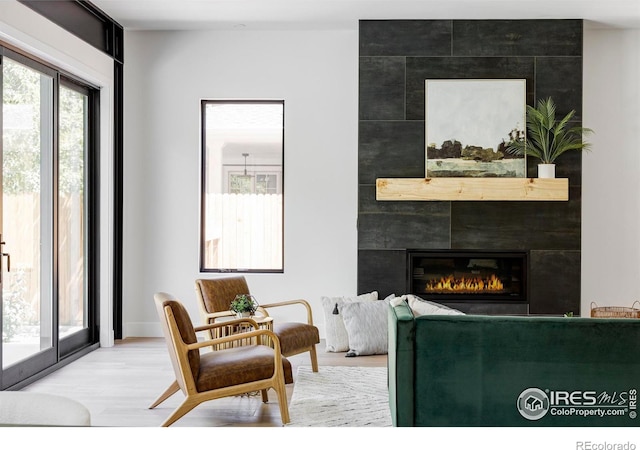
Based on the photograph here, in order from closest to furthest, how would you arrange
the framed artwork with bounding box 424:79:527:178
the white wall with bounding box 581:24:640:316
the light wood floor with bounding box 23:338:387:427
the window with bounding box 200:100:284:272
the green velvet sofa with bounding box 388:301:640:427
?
the green velvet sofa with bounding box 388:301:640:427, the light wood floor with bounding box 23:338:387:427, the framed artwork with bounding box 424:79:527:178, the white wall with bounding box 581:24:640:316, the window with bounding box 200:100:284:272

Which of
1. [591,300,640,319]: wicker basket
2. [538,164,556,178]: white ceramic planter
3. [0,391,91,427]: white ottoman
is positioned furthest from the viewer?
[538,164,556,178]: white ceramic planter

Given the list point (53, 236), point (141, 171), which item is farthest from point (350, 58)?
point (53, 236)

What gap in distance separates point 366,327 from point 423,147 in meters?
1.75

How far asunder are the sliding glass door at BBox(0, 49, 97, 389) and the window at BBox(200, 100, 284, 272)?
114cm

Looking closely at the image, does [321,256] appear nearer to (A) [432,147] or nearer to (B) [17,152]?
(A) [432,147]

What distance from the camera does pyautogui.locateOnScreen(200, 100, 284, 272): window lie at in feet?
21.2

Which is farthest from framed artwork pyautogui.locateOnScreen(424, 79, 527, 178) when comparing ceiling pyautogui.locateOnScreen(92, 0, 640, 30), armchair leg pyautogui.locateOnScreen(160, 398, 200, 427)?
armchair leg pyautogui.locateOnScreen(160, 398, 200, 427)

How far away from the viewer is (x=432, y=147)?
5.98m

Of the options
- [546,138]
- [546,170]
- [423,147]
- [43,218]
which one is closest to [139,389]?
[43,218]

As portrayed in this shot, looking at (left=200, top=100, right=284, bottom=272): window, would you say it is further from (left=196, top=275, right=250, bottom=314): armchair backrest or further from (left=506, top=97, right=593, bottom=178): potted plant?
(left=506, top=97, right=593, bottom=178): potted plant

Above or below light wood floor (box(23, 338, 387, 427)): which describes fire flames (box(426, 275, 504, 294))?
above

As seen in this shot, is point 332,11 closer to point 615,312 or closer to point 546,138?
point 546,138

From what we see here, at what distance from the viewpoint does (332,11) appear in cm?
571

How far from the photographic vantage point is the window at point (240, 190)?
254 inches
